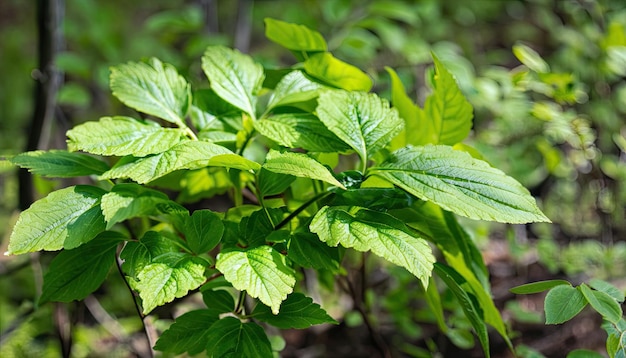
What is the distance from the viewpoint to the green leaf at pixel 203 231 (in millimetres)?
580

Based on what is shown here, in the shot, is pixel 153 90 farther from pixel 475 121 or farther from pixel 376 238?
pixel 475 121

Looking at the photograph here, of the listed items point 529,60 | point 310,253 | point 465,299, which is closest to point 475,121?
point 529,60

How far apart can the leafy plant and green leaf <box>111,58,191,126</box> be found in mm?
462

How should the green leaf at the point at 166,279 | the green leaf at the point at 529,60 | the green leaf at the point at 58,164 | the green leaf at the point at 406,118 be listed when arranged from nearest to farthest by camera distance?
the green leaf at the point at 166,279
the green leaf at the point at 58,164
the green leaf at the point at 406,118
the green leaf at the point at 529,60

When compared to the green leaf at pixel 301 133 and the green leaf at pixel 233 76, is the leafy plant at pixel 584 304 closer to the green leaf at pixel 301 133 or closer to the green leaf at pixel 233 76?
the green leaf at pixel 301 133

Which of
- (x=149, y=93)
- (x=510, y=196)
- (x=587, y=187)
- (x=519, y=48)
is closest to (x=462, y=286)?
(x=510, y=196)

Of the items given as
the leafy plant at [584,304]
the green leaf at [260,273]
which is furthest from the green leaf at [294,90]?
the leafy plant at [584,304]

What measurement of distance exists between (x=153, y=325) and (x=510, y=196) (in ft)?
2.26

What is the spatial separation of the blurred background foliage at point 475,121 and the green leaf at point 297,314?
38 centimetres

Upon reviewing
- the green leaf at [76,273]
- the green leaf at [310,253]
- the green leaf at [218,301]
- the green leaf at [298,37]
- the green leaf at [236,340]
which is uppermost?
the green leaf at [298,37]

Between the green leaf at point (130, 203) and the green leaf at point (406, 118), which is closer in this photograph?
the green leaf at point (130, 203)

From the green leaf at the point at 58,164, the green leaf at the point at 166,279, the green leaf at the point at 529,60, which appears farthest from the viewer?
the green leaf at the point at 529,60

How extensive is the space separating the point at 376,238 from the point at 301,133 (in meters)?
0.17

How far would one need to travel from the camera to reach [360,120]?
63 cm
